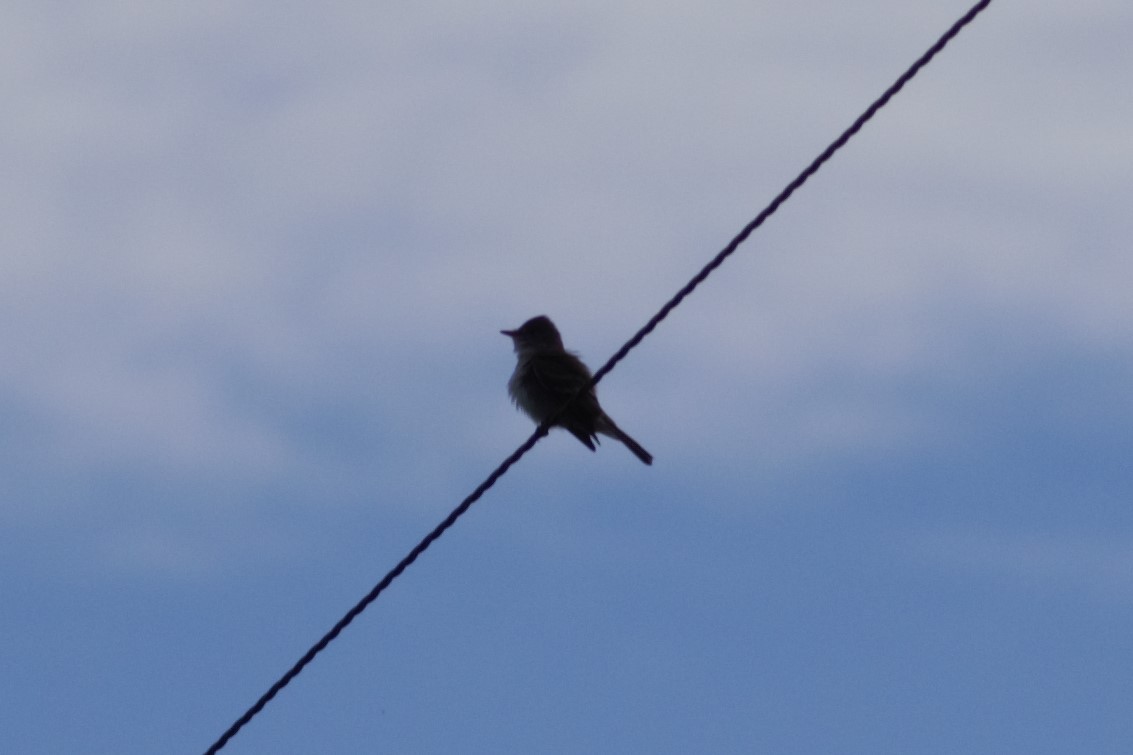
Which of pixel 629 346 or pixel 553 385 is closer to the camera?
pixel 629 346

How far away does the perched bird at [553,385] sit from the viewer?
41.0ft

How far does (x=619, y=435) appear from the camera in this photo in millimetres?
12625

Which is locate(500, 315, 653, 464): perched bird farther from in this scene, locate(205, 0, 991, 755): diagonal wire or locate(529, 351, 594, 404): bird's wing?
locate(205, 0, 991, 755): diagonal wire

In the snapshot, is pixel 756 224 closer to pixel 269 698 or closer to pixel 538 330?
pixel 269 698

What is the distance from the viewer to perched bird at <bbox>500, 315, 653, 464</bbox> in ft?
41.0

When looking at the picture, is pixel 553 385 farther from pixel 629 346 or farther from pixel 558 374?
pixel 629 346

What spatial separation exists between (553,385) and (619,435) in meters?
0.63

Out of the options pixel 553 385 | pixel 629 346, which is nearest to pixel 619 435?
pixel 553 385

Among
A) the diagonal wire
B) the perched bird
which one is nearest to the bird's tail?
the perched bird

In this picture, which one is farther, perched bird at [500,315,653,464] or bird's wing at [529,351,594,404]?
bird's wing at [529,351,594,404]

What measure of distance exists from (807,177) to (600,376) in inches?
47.4

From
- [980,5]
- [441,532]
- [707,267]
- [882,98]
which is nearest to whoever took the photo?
[980,5]

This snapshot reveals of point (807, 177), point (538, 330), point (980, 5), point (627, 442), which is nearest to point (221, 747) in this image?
point (807, 177)

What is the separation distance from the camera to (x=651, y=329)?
6910 millimetres
